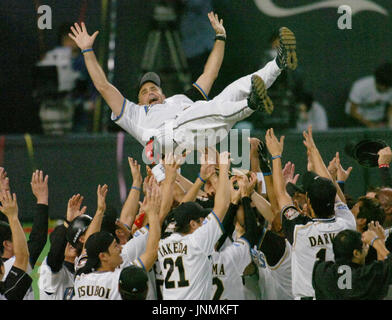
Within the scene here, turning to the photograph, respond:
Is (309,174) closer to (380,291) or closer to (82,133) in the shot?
(380,291)

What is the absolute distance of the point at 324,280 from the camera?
205 inches

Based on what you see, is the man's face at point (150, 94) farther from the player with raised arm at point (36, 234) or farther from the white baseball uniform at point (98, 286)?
the white baseball uniform at point (98, 286)

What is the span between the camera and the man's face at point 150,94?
7.54 m

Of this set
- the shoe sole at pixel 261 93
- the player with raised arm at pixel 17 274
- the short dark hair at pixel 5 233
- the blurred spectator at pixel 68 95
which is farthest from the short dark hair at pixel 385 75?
the player with raised arm at pixel 17 274

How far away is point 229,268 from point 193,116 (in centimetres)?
175

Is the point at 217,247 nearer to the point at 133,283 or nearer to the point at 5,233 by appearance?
the point at 133,283

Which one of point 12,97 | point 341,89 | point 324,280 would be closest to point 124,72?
point 12,97

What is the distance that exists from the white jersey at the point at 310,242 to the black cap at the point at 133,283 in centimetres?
140

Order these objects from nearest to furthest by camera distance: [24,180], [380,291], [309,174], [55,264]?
[380,291]
[55,264]
[309,174]
[24,180]

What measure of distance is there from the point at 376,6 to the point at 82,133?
556cm

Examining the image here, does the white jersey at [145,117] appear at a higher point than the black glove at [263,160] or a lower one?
higher

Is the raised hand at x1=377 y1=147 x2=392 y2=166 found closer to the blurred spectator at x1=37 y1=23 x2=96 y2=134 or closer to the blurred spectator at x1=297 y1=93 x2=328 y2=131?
the blurred spectator at x1=297 y1=93 x2=328 y2=131

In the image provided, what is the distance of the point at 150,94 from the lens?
7.54 meters

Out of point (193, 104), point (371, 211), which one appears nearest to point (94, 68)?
point (193, 104)
